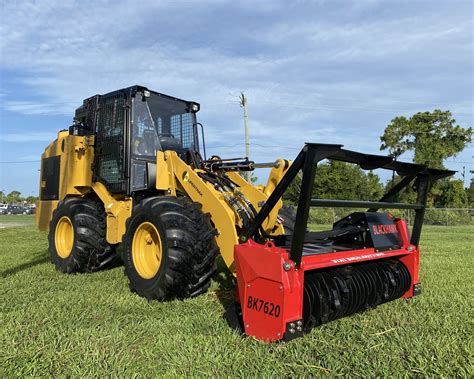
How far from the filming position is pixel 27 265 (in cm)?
742

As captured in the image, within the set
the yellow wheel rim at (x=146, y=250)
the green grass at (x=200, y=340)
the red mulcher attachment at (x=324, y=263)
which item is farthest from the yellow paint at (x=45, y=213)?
the red mulcher attachment at (x=324, y=263)

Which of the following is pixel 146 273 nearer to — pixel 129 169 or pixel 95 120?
pixel 129 169

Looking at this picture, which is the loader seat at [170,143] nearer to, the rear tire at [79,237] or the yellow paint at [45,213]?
the rear tire at [79,237]

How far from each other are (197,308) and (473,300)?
3.10 metres

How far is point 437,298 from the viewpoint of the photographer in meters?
4.79

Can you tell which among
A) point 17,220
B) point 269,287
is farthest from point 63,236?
point 17,220

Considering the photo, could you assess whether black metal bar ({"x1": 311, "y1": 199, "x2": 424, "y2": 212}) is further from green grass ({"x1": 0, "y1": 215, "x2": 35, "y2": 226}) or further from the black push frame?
green grass ({"x1": 0, "y1": 215, "x2": 35, "y2": 226})

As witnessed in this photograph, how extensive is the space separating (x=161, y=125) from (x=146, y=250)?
6.97 feet

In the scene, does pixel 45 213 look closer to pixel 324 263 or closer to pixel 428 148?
pixel 324 263

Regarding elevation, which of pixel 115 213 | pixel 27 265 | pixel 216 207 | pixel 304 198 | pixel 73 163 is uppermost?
pixel 73 163

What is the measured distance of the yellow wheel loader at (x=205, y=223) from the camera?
3490 millimetres

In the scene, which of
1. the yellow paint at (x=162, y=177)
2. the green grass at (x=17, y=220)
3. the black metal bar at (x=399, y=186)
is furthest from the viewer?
the green grass at (x=17, y=220)

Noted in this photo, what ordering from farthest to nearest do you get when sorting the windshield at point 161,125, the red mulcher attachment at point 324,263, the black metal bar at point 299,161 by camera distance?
the windshield at point 161,125 → the red mulcher attachment at point 324,263 → the black metal bar at point 299,161

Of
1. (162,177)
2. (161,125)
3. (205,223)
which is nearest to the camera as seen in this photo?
(205,223)
